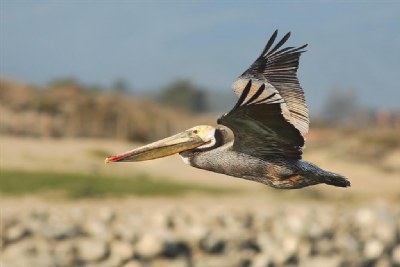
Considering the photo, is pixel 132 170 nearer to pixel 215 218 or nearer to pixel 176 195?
pixel 176 195

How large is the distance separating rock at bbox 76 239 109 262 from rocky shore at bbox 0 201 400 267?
2 centimetres

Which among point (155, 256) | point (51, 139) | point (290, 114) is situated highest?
point (51, 139)

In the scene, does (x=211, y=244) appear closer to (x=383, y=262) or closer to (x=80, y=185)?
(x=383, y=262)

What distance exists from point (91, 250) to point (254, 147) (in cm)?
1188

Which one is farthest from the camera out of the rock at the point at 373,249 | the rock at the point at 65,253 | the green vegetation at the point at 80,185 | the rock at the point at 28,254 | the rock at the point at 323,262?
the green vegetation at the point at 80,185

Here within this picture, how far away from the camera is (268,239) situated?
58.6 feet

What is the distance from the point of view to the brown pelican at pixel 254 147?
3.47 metres

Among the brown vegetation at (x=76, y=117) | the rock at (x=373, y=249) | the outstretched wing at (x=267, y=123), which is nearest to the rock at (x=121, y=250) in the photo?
the rock at (x=373, y=249)

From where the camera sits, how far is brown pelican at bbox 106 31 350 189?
3471 mm

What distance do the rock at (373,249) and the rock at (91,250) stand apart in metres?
6.23

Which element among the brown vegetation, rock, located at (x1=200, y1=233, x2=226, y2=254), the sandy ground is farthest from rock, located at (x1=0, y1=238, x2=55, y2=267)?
the brown vegetation

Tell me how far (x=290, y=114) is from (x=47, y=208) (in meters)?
15.0

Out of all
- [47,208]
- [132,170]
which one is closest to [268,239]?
[47,208]

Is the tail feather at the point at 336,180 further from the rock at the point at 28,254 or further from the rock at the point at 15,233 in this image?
the rock at the point at 15,233
